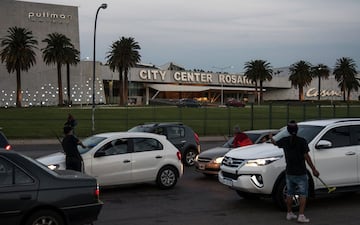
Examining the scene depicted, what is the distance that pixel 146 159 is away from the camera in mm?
12812

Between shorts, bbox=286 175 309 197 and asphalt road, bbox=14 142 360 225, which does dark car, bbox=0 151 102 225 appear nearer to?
asphalt road, bbox=14 142 360 225

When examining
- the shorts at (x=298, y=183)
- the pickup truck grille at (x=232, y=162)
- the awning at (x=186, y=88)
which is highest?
the awning at (x=186, y=88)

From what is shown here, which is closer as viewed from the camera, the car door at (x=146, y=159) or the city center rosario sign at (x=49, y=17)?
the car door at (x=146, y=159)

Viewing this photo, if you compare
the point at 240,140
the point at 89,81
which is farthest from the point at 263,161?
the point at 89,81

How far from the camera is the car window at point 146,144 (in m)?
12.9

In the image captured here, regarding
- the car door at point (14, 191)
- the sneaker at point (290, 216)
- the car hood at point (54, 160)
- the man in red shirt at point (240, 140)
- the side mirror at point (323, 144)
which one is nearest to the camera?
the car door at point (14, 191)

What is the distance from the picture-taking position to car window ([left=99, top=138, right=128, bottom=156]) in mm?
12317

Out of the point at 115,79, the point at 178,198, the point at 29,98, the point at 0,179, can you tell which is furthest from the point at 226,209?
the point at 115,79

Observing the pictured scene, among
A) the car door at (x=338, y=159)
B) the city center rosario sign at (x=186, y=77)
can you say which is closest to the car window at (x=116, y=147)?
the car door at (x=338, y=159)

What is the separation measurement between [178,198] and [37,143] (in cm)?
2103

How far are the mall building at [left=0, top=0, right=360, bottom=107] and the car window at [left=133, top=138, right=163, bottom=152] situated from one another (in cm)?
9375

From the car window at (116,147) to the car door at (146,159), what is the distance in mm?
254

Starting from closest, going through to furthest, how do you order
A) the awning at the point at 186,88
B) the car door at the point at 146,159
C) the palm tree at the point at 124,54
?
the car door at the point at 146,159 → the palm tree at the point at 124,54 → the awning at the point at 186,88

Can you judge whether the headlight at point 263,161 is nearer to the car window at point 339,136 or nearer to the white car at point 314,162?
the white car at point 314,162
